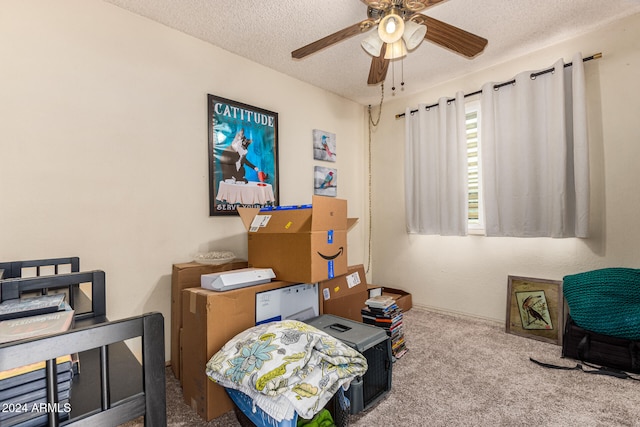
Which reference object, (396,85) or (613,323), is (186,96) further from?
(613,323)

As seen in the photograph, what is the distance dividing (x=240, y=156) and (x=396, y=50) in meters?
1.42

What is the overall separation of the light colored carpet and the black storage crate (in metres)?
0.06

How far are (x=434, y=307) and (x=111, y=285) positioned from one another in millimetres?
2855

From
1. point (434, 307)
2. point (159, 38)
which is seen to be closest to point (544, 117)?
point (434, 307)

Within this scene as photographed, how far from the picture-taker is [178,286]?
1.99 metres

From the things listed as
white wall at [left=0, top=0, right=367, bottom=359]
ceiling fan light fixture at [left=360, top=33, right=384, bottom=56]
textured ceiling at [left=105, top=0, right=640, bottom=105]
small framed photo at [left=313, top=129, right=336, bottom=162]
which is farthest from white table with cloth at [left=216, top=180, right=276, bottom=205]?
ceiling fan light fixture at [left=360, top=33, right=384, bottom=56]

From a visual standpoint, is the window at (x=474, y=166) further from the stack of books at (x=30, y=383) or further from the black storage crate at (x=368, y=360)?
the stack of books at (x=30, y=383)

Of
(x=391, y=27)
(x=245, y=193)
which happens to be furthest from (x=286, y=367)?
(x=391, y=27)

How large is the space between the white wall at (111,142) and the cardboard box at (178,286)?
4.1 inches

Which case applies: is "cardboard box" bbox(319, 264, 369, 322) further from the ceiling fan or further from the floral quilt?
the ceiling fan

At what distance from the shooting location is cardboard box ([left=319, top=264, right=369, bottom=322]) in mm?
2199

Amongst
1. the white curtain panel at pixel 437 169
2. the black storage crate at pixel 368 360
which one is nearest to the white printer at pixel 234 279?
the black storage crate at pixel 368 360

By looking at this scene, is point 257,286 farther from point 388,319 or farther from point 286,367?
point 388,319

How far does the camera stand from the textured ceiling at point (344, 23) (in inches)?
78.8
